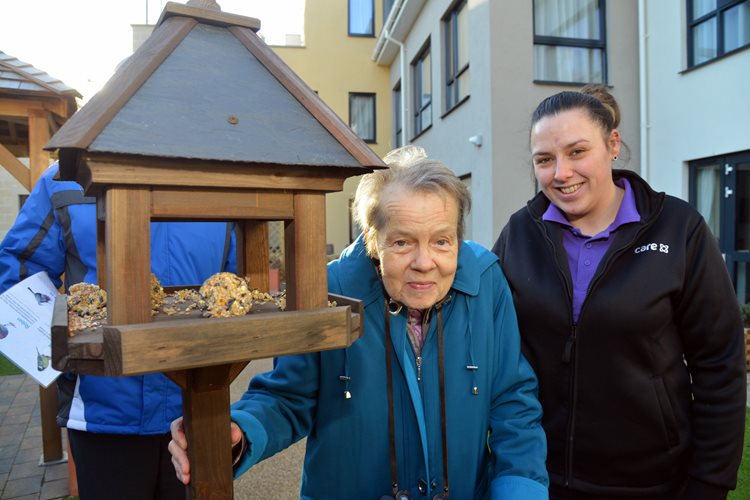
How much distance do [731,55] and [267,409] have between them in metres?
A: 7.32

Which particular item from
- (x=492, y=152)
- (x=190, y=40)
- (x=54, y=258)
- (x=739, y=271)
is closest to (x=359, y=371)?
(x=190, y=40)

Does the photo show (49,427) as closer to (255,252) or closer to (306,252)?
(255,252)

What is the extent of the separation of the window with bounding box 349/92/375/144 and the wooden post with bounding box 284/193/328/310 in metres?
15.7

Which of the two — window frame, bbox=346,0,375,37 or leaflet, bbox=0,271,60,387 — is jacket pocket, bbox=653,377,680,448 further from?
window frame, bbox=346,0,375,37

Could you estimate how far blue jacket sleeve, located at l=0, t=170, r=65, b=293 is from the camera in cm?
205

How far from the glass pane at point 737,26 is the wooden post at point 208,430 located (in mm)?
7765

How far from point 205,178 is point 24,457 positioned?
4.71m

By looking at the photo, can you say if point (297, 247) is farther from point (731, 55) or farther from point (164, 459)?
point (731, 55)

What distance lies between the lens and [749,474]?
11.9ft

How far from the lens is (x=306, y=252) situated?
3.95ft

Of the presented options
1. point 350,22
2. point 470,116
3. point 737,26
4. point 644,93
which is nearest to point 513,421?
point 737,26

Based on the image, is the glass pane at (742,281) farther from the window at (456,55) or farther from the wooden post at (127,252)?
the wooden post at (127,252)

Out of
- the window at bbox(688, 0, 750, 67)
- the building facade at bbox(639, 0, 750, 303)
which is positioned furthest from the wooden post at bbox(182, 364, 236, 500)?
the window at bbox(688, 0, 750, 67)

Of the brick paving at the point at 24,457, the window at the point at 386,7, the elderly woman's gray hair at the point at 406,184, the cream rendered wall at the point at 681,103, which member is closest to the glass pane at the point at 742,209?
the cream rendered wall at the point at 681,103
